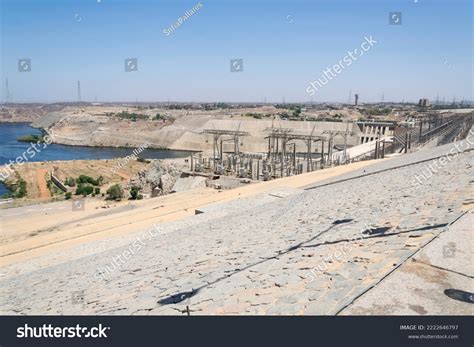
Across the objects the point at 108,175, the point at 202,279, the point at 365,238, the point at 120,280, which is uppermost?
the point at 365,238

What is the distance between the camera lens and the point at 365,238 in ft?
20.4

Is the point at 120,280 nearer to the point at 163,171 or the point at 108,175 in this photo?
the point at 163,171

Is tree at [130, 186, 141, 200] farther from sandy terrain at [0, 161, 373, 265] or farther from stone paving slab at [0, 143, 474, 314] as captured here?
stone paving slab at [0, 143, 474, 314]

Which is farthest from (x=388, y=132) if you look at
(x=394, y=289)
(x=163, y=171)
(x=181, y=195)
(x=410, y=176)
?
(x=394, y=289)

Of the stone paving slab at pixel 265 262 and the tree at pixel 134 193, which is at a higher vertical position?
the stone paving slab at pixel 265 262

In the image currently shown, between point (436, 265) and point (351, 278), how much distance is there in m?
0.98

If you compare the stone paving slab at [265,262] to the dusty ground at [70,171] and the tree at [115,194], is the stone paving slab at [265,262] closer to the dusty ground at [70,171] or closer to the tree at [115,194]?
the tree at [115,194]
